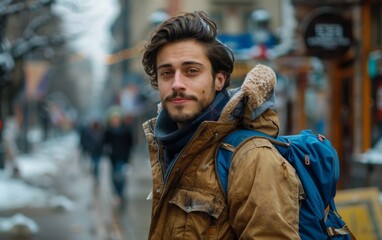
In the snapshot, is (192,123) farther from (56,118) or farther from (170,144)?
(56,118)

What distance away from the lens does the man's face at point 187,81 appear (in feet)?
8.41

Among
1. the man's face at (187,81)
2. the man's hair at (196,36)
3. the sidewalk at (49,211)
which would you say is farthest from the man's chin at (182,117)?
the sidewalk at (49,211)

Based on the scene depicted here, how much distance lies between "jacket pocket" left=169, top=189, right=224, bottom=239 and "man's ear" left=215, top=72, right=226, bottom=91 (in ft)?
1.49

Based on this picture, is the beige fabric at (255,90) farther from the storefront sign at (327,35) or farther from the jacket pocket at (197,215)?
the storefront sign at (327,35)

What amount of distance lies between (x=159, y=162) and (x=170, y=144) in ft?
0.47

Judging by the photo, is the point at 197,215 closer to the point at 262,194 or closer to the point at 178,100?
the point at 262,194

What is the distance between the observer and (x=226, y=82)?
2.72 meters

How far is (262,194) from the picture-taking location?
226 cm

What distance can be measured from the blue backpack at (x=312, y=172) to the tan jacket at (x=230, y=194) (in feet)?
0.17

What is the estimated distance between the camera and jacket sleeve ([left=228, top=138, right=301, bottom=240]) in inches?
88.6

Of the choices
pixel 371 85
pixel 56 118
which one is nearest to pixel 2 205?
pixel 371 85

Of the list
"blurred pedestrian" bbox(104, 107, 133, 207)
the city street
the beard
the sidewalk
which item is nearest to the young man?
the beard

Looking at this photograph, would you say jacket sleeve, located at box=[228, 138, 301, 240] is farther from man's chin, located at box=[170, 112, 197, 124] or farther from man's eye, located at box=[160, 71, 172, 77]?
man's eye, located at box=[160, 71, 172, 77]

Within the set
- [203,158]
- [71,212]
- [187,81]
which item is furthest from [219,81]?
[71,212]
